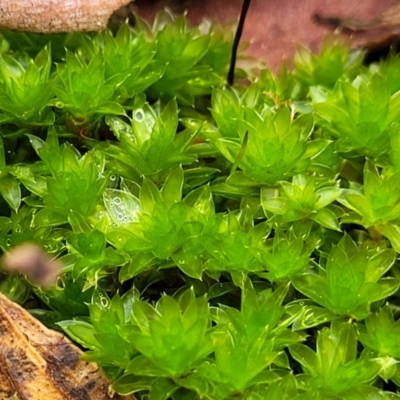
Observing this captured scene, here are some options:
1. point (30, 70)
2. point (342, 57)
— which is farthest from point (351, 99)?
point (30, 70)

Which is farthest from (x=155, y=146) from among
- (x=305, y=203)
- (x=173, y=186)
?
(x=305, y=203)

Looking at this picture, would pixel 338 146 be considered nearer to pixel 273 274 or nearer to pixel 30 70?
pixel 273 274

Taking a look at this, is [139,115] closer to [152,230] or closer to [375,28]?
[152,230]

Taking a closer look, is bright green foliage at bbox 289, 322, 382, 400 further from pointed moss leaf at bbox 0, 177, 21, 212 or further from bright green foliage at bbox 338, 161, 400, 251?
pointed moss leaf at bbox 0, 177, 21, 212

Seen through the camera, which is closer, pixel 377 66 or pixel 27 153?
pixel 27 153

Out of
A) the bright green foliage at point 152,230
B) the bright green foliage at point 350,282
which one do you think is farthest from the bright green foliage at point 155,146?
the bright green foliage at point 350,282

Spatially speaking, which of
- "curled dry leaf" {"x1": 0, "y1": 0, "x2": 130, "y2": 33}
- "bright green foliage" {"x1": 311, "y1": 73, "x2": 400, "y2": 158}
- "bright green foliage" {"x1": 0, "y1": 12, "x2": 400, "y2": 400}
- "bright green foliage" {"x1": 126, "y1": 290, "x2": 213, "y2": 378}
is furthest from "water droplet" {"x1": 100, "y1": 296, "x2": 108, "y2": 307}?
"curled dry leaf" {"x1": 0, "y1": 0, "x2": 130, "y2": 33}

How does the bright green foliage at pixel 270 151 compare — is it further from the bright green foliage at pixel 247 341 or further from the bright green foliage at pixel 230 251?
the bright green foliage at pixel 247 341
